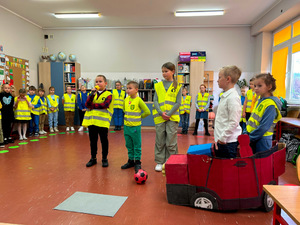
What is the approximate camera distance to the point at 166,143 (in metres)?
3.04

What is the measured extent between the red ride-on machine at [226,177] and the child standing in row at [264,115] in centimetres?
15

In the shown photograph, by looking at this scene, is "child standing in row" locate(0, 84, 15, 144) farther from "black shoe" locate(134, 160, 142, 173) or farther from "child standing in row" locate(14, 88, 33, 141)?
"black shoe" locate(134, 160, 142, 173)

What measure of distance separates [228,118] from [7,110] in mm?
4907

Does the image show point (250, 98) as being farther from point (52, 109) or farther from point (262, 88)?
point (52, 109)

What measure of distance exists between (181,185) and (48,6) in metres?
5.97

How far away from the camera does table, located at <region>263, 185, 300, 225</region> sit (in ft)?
2.68

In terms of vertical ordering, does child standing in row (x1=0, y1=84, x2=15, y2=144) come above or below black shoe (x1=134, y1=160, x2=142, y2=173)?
above

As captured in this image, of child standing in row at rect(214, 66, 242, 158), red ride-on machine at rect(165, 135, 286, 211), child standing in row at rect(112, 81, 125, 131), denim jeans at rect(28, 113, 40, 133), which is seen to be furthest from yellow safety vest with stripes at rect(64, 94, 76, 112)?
child standing in row at rect(214, 66, 242, 158)

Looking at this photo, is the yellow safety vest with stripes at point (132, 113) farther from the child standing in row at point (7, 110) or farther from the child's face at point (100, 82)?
the child standing in row at point (7, 110)

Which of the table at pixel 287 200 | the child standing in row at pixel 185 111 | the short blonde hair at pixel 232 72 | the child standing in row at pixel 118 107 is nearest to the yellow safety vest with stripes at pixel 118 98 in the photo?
the child standing in row at pixel 118 107

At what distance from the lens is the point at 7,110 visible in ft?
16.3

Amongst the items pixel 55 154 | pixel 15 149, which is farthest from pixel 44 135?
pixel 55 154

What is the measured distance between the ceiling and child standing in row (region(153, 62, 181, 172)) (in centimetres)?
340

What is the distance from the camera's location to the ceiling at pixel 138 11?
5.62 meters
